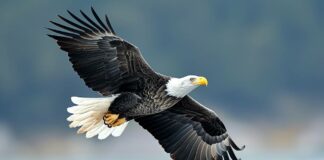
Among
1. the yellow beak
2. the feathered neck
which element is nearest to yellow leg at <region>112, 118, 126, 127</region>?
the feathered neck

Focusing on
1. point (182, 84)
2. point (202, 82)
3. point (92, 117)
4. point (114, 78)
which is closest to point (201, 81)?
point (202, 82)

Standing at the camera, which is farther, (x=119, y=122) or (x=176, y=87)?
(x=119, y=122)

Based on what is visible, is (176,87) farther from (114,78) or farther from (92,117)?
(92,117)

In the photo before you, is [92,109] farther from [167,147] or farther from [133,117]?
[167,147]

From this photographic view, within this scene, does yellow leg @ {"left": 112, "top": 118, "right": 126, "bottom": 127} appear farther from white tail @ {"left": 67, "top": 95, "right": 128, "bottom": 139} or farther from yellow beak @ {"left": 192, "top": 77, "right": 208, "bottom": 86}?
yellow beak @ {"left": 192, "top": 77, "right": 208, "bottom": 86}

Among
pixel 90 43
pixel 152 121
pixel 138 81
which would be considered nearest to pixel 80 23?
pixel 90 43

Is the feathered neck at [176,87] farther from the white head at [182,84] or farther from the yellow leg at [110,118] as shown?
the yellow leg at [110,118]

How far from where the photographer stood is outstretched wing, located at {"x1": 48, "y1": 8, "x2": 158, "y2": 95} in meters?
8.37

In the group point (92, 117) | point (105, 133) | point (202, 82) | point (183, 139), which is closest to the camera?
point (202, 82)

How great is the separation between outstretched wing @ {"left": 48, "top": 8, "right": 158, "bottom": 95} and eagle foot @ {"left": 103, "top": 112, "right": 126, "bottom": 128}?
1.16ft

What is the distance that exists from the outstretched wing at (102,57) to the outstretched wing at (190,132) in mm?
988

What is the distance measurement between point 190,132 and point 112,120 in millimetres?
1265

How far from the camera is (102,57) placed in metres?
8.42

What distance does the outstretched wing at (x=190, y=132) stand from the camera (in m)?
9.28
